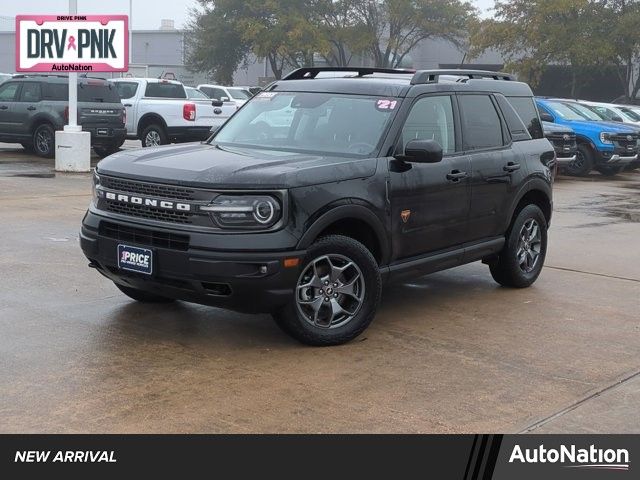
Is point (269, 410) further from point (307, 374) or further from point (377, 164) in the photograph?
point (377, 164)

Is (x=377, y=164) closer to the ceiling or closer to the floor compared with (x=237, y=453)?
closer to the ceiling

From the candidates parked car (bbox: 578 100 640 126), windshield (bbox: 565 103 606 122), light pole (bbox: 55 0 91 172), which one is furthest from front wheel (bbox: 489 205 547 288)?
parked car (bbox: 578 100 640 126)

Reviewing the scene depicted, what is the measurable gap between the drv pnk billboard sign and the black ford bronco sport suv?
10000mm

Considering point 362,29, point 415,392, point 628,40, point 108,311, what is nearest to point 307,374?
point 415,392

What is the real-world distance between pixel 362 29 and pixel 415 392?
4495cm

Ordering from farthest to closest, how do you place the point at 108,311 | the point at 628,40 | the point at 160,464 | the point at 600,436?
the point at 628,40, the point at 108,311, the point at 600,436, the point at 160,464

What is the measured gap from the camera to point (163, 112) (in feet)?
69.6

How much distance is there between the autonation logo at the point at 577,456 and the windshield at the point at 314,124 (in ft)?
9.11

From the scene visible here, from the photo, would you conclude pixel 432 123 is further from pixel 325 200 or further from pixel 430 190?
pixel 325 200

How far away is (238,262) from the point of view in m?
5.86

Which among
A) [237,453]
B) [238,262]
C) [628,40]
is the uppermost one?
[628,40]

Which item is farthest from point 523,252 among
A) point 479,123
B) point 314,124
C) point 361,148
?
point 314,124

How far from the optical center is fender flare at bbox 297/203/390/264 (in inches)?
239

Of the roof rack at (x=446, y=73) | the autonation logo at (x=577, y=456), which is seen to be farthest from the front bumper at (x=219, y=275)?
the roof rack at (x=446, y=73)
